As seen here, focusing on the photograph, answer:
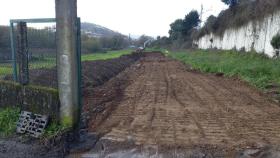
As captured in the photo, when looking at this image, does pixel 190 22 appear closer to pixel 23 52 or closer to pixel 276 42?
pixel 276 42

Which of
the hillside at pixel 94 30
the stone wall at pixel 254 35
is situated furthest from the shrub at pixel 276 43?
the hillside at pixel 94 30

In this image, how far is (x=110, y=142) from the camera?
6223 mm

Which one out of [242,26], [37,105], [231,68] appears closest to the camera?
[37,105]

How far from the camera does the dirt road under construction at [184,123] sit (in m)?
5.85

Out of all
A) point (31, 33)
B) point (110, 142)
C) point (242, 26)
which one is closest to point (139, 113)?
point (110, 142)

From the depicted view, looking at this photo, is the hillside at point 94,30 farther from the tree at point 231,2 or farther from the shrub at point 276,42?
the shrub at point 276,42

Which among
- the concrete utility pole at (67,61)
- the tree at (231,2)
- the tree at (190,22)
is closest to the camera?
the concrete utility pole at (67,61)

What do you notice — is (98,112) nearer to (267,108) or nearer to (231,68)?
(267,108)

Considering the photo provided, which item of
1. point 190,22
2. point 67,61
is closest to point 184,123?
point 67,61

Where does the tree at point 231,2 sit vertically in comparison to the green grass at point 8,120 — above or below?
above

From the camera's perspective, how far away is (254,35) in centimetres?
2378

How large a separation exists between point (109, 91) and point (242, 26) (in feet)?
62.2

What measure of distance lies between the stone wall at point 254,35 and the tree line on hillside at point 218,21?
47 centimetres

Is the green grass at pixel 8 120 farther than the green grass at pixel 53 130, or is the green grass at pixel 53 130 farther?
the green grass at pixel 8 120
